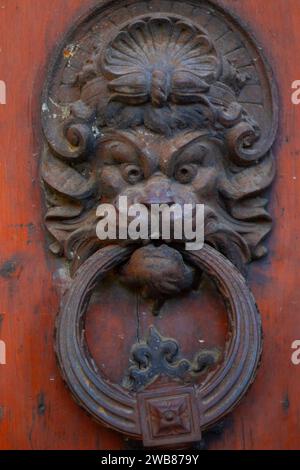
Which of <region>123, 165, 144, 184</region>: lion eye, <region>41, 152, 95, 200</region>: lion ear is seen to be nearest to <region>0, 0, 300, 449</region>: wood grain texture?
<region>41, 152, 95, 200</region>: lion ear

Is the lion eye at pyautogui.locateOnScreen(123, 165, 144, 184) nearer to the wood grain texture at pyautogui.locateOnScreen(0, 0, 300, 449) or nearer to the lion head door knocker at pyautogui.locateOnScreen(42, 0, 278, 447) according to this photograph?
the lion head door knocker at pyautogui.locateOnScreen(42, 0, 278, 447)

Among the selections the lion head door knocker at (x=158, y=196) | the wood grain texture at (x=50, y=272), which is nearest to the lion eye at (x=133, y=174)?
the lion head door knocker at (x=158, y=196)

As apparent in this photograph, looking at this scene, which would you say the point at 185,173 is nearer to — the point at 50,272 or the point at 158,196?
the point at 158,196

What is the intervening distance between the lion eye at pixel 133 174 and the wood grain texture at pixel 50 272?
0.46ft

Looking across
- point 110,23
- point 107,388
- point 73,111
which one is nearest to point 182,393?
point 107,388

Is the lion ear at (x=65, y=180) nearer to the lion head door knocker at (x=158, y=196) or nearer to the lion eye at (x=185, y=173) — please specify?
the lion head door knocker at (x=158, y=196)

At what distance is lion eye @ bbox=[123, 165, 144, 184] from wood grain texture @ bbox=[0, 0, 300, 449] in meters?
0.14

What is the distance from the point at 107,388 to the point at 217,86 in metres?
0.44

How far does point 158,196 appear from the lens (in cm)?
135

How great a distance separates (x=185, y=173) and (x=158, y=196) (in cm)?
7

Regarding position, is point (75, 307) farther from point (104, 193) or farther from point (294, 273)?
point (294, 273)

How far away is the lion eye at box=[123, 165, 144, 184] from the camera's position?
1.40 m

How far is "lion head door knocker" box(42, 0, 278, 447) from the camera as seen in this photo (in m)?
1.32

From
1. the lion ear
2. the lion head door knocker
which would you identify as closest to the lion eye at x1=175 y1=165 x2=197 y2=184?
the lion head door knocker
